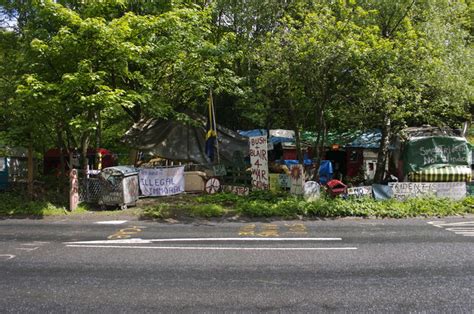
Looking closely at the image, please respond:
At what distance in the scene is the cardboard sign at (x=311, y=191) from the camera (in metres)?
13.3

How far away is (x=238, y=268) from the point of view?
691cm

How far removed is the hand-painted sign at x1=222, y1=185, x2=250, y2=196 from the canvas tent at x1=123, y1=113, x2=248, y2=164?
2.09 meters

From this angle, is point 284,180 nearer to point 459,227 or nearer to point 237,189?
point 237,189

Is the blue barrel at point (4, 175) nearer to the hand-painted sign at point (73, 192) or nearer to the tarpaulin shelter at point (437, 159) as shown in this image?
the hand-painted sign at point (73, 192)

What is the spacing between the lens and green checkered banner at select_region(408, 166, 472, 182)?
15952 mm

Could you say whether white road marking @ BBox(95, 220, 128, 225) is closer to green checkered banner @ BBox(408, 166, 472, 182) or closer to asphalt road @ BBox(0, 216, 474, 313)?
asphalt road @ BBox(0, 216, 474, 313)

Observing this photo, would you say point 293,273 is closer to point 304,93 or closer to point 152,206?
point 152,206

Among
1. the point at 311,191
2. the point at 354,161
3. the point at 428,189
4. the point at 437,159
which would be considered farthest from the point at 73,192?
the point at 354,161

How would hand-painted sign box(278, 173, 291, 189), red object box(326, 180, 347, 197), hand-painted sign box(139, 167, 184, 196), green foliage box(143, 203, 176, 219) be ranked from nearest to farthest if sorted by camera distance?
green foliage box(143, 203, 176, 219) < red object box(326, 180, 347, 197) < hand-painted sign box(139, 167, 184, 196) < hand-painted sign box(278, 173, 291, 189)

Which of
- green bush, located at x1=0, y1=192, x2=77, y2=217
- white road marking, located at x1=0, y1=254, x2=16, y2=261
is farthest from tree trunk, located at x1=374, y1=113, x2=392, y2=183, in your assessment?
white road marking, located at x1=0, y1=254, x2=16, y2=261

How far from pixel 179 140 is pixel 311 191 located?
21.4 feet

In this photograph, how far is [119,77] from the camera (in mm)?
15477

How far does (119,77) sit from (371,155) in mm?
13747

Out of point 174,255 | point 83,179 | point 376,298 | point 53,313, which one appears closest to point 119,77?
point 83,179
